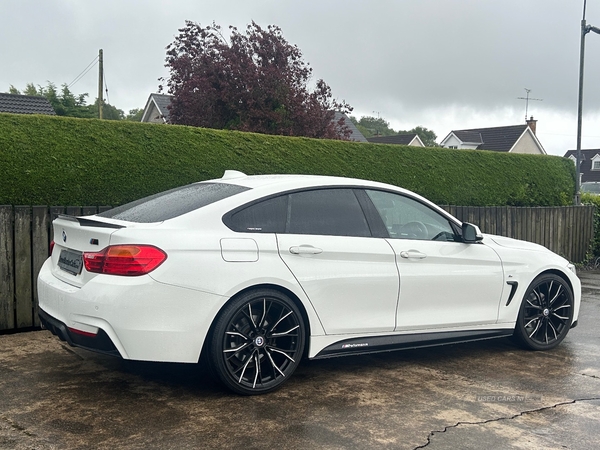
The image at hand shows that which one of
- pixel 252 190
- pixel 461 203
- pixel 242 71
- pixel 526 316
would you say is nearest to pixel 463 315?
pixel 526 316

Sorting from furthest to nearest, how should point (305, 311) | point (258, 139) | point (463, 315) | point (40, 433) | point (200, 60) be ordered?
point (200, 60) → point (258, 139) → point (463, 315) → point (305, 311) → point (40, 433)

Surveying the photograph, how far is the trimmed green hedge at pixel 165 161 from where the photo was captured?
6.86m

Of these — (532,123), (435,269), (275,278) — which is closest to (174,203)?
(275,278)

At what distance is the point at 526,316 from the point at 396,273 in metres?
1.67

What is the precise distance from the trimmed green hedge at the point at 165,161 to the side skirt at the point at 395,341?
369 centimetres

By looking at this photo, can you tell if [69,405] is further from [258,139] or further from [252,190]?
[258,139]

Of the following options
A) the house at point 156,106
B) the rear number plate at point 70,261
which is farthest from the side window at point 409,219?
the house at point 156,106

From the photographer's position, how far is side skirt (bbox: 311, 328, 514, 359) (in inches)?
190

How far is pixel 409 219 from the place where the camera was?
18.0 feet

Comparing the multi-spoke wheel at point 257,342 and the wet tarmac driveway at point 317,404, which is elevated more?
the multi-spoke wheel at point 257,342

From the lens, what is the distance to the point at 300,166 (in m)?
9.30

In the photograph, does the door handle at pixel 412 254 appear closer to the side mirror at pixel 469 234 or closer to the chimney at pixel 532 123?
the side mirror at pixel 469 234

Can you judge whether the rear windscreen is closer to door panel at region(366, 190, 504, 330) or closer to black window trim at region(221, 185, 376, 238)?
black window trim at region(221, 185, 376, 238)

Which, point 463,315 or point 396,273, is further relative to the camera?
point 463,315
